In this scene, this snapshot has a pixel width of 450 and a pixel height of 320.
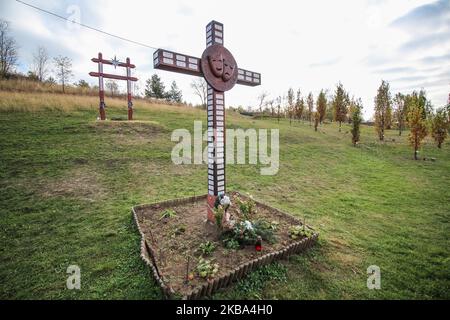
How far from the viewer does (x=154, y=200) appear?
854cm

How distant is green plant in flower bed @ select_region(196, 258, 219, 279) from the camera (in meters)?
4.12

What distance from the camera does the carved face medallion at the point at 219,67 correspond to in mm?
5723

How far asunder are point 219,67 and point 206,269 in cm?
495

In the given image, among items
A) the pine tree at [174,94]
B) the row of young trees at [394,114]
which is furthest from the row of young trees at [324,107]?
the pine tree at [174,94]

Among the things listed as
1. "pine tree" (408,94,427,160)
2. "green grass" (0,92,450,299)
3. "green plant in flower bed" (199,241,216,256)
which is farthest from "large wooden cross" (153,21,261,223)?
"pine tree" (408,94,427,160)

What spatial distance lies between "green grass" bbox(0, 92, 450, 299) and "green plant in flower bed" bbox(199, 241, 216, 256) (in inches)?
40.6

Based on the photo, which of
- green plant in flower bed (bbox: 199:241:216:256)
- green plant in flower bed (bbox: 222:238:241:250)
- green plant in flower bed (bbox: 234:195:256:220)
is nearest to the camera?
green plant in flower bed (bbox: 199:241:216:256)

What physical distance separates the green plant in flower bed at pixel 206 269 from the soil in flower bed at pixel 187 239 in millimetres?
89

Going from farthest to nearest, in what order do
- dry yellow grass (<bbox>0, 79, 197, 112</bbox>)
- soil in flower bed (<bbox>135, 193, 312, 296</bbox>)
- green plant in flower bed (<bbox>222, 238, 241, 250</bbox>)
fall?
dry yellow grass (<bbox>0, 79, 197, 112</bbox>) < green plant in flower bed (<bbox>222, 238, 241, 250</bbox>) < soil in flower bed (<bbox>135, 193, 312, 296</bbox>)

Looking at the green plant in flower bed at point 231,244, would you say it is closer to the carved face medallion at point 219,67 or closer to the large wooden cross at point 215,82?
the large wooden cross at point 215,82

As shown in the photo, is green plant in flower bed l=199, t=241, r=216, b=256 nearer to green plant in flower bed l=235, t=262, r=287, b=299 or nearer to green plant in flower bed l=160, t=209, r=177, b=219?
green plant in flower bed l=235, t=262, r=287, b=299
